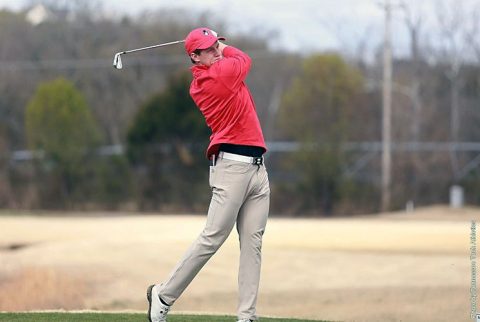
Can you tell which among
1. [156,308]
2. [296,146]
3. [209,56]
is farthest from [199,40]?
[296,146]

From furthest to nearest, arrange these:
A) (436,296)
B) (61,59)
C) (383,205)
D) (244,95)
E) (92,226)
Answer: (61,59), (383,205), (92,226), (436,296), (244,95)

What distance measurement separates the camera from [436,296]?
16.3m

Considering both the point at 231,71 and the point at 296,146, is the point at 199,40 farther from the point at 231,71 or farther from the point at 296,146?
the point at 296,146

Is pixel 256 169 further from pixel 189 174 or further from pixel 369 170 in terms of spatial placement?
pixel 369 170

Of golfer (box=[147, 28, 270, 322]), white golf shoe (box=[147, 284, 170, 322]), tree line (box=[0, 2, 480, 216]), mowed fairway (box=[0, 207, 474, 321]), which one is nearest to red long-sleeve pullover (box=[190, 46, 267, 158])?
golfer (box=[147, 28, 270, 322])

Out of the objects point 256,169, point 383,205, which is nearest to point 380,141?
point 383,205

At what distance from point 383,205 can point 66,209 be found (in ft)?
40.5

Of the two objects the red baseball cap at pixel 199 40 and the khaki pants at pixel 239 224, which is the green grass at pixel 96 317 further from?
the red baseball cap at pixel 199 40

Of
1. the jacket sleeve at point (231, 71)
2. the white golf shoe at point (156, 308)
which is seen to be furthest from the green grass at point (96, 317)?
the jacket sleeve at point (231, 71)

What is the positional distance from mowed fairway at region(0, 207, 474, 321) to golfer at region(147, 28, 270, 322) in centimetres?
430

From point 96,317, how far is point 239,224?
1.68 m

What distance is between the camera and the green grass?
29.7ft

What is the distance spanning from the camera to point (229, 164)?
830cm

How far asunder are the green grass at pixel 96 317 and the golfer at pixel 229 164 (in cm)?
90
